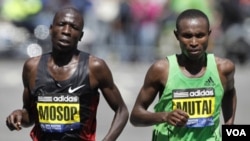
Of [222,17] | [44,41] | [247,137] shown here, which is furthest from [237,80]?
[247,137]

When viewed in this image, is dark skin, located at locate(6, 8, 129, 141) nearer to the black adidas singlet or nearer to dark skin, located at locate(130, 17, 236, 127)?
the black adidas singlet

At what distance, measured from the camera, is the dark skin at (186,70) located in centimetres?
766

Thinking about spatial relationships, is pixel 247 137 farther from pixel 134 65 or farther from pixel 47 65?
pixel 134 65

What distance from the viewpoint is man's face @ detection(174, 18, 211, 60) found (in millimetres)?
7652

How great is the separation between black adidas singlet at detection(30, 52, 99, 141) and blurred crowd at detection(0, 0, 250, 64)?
1044 centimetres

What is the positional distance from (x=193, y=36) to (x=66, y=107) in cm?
107

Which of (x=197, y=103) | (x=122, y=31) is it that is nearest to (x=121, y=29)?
(x=122, y=31)

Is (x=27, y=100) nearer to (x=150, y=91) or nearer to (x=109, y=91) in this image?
(x=109, y=91)

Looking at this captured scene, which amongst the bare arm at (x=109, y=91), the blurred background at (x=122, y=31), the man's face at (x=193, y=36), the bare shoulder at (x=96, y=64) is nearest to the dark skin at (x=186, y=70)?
Result: the man's face at (x=193, y=36)

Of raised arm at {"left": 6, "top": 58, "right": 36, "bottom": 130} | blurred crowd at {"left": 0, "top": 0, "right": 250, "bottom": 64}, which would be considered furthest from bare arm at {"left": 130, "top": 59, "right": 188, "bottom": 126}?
blurred crowd at {"left": 0, "top": 0, "right": 250, "bottom": 64}

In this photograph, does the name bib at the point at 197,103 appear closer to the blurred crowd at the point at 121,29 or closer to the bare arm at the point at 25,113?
the bare arm at the point at 25,113

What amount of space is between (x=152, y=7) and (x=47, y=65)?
34.7 ft

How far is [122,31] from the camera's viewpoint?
18.8 metres

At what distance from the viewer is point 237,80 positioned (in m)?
17.6
